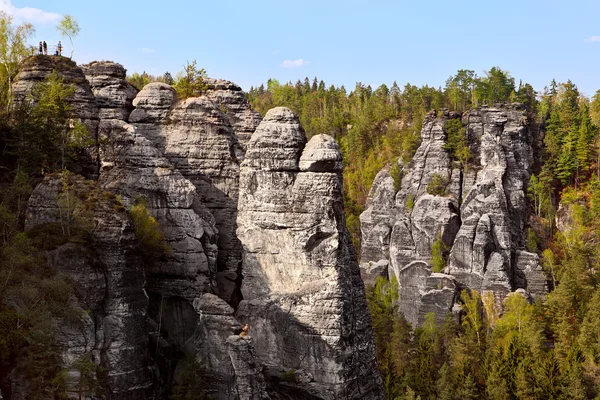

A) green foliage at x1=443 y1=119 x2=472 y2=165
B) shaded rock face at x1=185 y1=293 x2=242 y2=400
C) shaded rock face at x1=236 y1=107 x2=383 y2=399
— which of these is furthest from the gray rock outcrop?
green foliage at x1=443 y1=119 x2=472 y2=165

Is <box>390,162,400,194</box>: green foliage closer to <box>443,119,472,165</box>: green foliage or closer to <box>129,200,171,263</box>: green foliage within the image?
<box>443,119,472,165</box>: green foliage

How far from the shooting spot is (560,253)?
71.1 m

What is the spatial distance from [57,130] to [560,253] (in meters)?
57.4

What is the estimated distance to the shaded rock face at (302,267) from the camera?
90.1 feet

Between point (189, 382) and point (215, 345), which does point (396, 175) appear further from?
point (189, 382)

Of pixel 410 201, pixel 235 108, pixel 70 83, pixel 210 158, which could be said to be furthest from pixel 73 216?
pixel 410 201

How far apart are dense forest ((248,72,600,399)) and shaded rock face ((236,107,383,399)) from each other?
14761 millimetres

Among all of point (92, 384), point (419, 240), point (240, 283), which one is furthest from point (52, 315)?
point (419, 240)

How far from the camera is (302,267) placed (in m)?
28.3

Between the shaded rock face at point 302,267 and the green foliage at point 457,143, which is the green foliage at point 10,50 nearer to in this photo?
the shaded rock face at point 302,267

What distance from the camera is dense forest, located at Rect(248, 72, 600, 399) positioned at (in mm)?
46094

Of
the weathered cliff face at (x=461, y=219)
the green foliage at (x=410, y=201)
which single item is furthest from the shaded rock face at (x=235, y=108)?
the green foliage at (x=410, y=201)

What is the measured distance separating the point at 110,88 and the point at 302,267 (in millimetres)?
13423

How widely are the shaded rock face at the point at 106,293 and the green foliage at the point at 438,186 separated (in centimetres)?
5065
